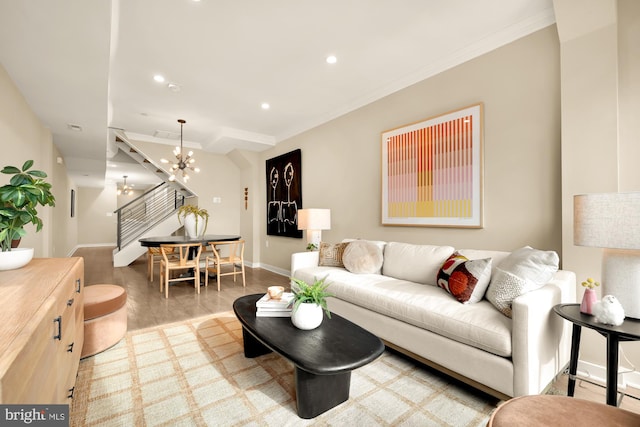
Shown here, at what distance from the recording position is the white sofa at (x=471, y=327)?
1618 mm

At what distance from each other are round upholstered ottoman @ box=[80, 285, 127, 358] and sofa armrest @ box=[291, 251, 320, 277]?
1724mm

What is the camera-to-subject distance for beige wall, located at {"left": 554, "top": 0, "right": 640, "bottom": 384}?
198 cm

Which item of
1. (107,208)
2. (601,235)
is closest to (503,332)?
(601,235)

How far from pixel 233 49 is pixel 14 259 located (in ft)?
8.01

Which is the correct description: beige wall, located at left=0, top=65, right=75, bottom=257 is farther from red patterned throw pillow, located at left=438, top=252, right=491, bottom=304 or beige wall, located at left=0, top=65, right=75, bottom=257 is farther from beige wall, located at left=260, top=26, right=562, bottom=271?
red patterned throw pillow, located at left=438, top=252, right=491, bottom=304

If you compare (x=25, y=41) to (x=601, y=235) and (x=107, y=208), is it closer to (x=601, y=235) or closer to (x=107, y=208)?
(x=601, y=235)

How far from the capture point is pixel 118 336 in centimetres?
248

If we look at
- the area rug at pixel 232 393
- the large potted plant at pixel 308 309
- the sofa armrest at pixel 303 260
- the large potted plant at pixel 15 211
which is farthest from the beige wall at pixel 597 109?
the large potted plant at pixel 15 211

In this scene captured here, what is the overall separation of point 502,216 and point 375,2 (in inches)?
83.3

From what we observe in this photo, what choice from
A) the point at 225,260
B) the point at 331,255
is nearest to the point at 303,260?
the point at 331,255

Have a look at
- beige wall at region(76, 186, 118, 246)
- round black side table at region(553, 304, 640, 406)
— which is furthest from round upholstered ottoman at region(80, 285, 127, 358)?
beige wall at region(76, 186, 118, 246)

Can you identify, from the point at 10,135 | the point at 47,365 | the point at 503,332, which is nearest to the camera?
the point at 47,365

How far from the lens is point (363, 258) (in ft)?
10.5

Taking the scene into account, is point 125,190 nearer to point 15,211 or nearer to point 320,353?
point 15,211
